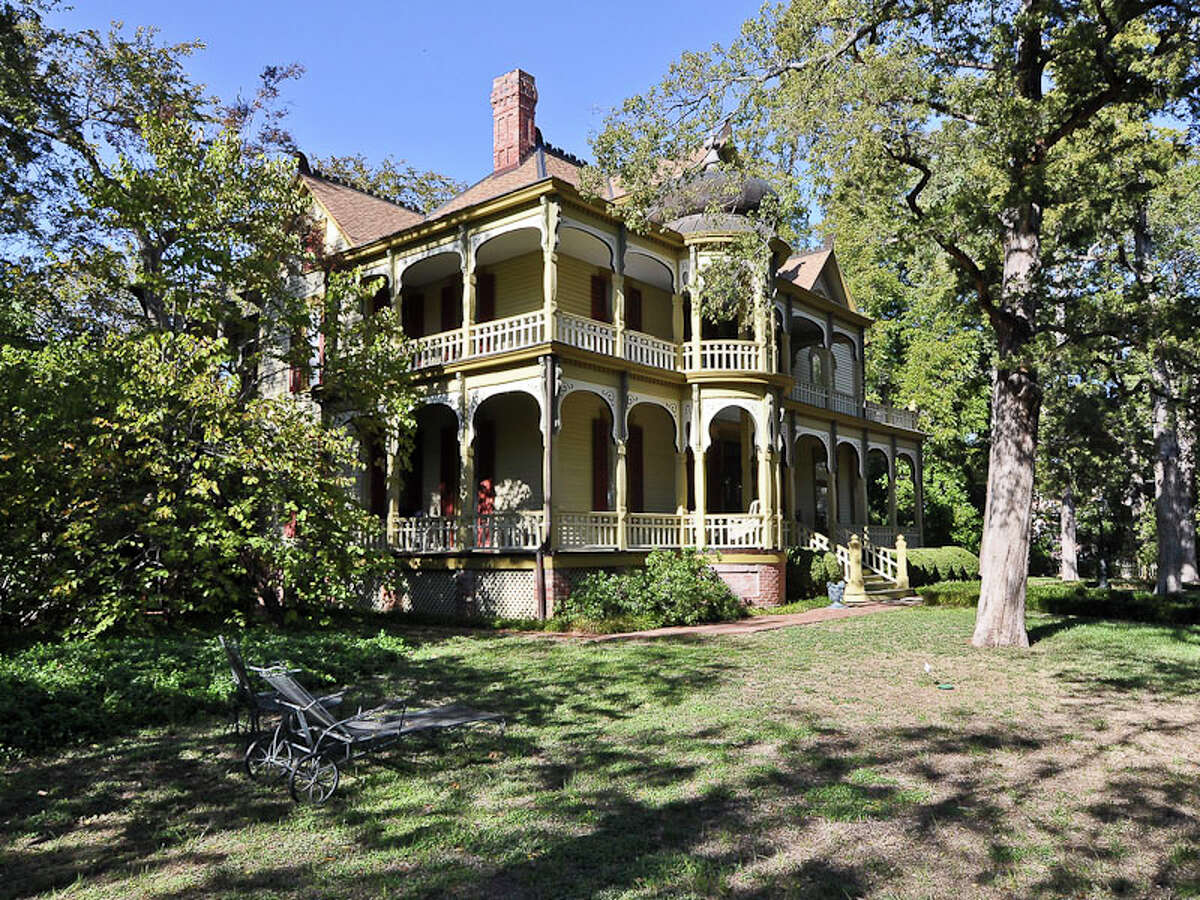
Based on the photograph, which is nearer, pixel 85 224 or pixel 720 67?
pixel 720 67

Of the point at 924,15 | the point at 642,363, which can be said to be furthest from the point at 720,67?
the point at 642,363

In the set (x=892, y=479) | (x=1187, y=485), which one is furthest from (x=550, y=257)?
(x=1187, y=485)

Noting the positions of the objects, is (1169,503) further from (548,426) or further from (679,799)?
(679,799)

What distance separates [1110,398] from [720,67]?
60.2 feet

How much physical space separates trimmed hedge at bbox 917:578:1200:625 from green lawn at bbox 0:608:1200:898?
6.91 metres

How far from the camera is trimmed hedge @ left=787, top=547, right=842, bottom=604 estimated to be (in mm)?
21734

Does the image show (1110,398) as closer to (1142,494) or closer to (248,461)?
(1142,494)

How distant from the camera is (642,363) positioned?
790 inches

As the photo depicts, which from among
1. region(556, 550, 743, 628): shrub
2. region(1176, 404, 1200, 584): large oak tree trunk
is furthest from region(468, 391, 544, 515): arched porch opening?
region(1176, 404, 1200, 584): large oak tree trunk

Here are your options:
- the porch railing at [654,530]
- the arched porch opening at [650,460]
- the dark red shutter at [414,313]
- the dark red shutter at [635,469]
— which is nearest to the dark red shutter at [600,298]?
the arched porch opening at [650,460]

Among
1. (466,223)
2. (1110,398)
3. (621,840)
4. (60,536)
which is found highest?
(466,223)

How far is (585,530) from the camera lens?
18562 millimetres

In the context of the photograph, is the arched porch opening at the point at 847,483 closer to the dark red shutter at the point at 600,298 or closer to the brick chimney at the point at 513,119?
the dark red shutter at the point at 600,298

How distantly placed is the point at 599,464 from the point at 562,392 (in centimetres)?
372
